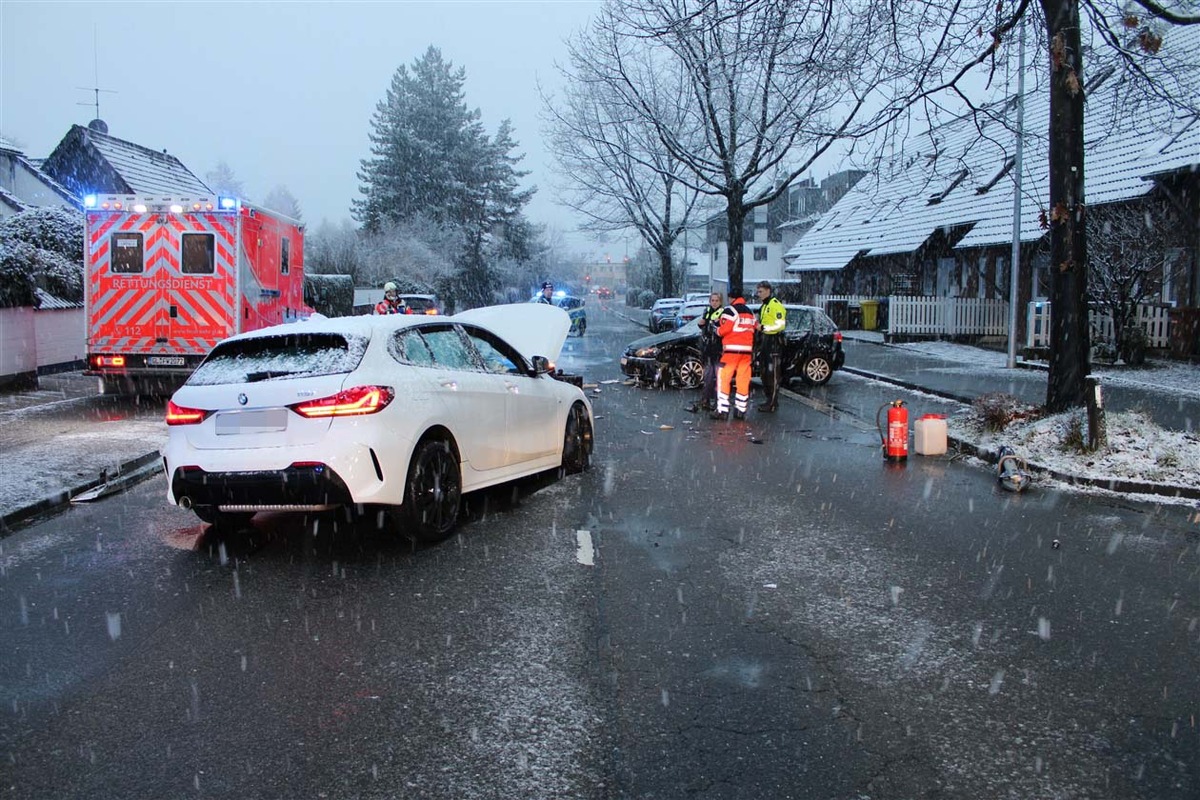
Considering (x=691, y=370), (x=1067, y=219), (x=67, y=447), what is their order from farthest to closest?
(x=691, y=370) → (x=1067, y=219) → (x=67, y=447)

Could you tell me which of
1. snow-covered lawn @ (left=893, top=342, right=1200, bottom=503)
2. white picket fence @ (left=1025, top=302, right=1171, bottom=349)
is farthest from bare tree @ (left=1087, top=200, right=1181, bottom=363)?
snow-covered lawn @ (left=893, top=342, right=1200, bottom=503)

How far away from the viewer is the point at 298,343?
7051 mm

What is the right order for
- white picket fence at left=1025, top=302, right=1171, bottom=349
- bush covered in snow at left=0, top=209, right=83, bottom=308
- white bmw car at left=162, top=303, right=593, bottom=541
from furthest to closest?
1. white picket fence at left=1025, top=302, right=1171, bottom=349
2. bush covered in snow at left=0, top=209, right=83, bottom=308
3. white bmw car at left=162, top=303, right=593, bottom=541

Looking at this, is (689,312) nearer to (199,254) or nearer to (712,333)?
(712,333)

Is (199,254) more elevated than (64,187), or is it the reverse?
(64,187)

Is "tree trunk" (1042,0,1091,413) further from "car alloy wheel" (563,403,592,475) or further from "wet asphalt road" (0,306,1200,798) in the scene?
"car alloy wheel" (563,403,592,475)

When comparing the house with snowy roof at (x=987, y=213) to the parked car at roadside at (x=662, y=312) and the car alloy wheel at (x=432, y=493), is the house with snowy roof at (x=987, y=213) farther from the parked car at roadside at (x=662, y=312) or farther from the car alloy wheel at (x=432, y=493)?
the car alloy wheel at (x=432, y=493)

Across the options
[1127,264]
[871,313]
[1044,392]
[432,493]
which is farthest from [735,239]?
[432,493]

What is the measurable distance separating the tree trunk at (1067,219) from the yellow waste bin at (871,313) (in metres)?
24.5

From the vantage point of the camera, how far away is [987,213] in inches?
1133

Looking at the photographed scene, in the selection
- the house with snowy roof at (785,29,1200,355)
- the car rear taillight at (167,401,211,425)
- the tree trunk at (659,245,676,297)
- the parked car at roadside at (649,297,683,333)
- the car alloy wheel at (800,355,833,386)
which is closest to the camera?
the car rear taillight at (167,401,211,425)

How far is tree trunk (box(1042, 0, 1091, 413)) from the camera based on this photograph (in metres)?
11.0

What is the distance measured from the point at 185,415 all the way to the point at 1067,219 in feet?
30.4

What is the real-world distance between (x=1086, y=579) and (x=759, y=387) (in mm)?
13080
